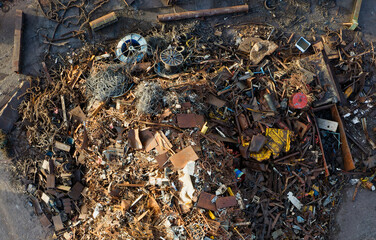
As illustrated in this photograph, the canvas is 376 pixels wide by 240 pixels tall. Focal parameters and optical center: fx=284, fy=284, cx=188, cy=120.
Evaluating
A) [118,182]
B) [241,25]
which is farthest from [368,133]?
[118,182]

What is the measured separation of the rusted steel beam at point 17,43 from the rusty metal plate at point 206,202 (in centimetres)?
891

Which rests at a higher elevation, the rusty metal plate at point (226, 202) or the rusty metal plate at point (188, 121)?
the rusty metal plate at point (188, 121)

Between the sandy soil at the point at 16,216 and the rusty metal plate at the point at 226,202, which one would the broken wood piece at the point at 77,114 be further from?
the rusty metal plate at the point at 226,202

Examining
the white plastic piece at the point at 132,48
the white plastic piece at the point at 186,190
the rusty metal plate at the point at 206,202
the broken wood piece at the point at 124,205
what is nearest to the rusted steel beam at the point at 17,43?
the white plastic piece at the point at 132,48

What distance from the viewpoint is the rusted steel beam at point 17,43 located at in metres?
11.5

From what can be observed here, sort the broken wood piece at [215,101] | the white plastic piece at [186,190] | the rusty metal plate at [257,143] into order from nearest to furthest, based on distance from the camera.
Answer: the white plastic piece at [186,190] → the rusty metal plate at [257,143] → the broken wood piece at [215,101]

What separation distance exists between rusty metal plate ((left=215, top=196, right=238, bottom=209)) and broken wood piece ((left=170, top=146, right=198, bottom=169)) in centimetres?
156

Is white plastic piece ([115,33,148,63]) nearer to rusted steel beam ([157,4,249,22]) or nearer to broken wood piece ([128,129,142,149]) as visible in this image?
rusted steel beam ([157,4,249,22])

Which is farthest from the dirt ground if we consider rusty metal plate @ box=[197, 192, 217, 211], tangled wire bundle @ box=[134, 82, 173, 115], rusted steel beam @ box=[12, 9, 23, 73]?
rusty metal plate @ box=[197, 192, 217, 211]

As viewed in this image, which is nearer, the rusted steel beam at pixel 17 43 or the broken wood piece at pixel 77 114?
the broken wood piece at pixel 77 114

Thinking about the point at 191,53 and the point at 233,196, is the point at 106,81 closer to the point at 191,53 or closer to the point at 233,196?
the point at 191,53

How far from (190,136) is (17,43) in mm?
8178

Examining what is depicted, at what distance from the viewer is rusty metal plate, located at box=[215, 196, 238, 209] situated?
9125 mm

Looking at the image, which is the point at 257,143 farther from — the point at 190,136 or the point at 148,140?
the point at 148,140
